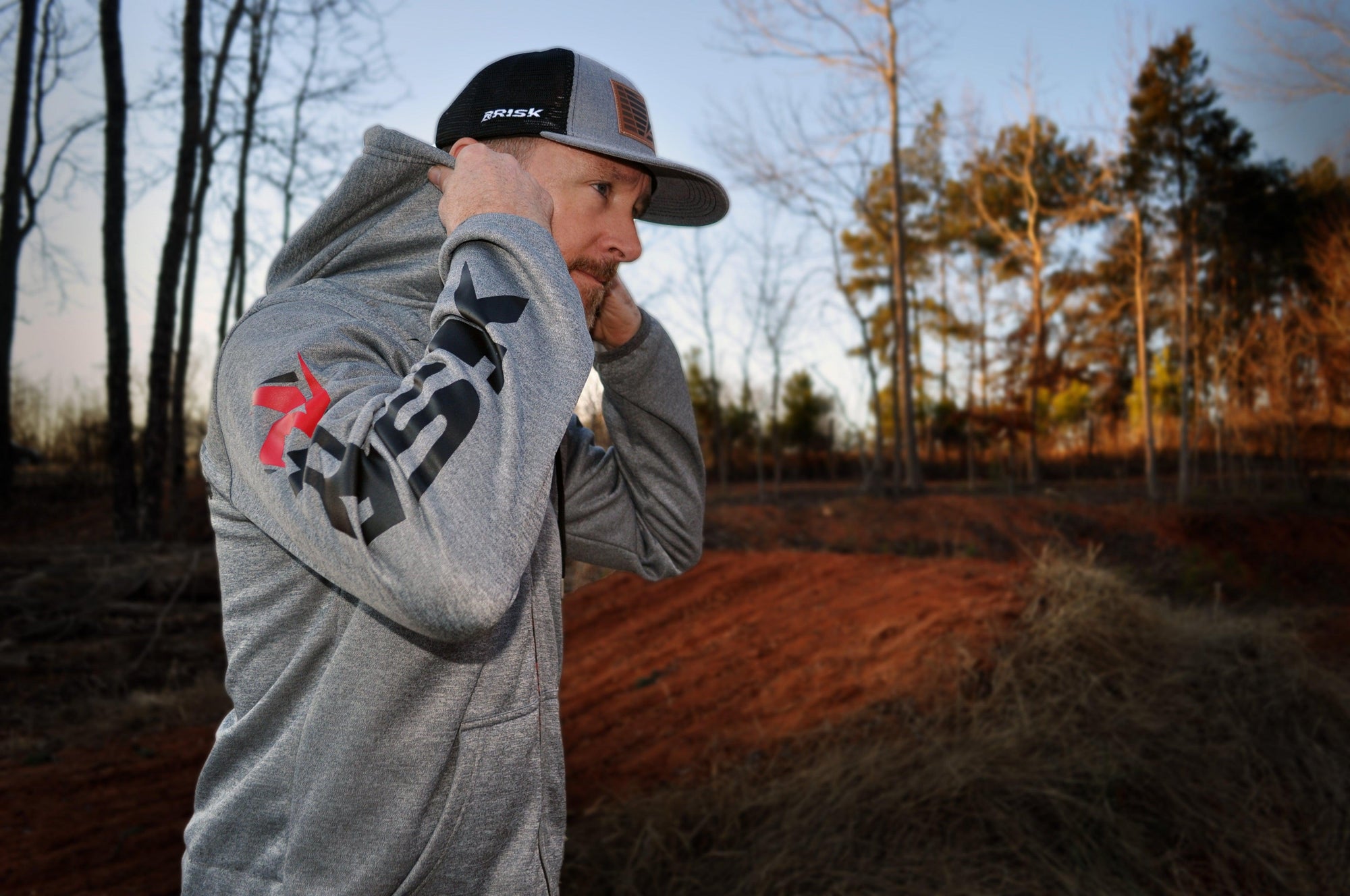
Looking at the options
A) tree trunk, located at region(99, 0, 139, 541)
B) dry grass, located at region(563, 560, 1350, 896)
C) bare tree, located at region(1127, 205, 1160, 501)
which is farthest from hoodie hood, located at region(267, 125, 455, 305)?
bare tree, located at region(1127, 205, 1160, 501)

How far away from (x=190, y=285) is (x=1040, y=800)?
1385cm

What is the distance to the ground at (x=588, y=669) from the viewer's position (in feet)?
11.3

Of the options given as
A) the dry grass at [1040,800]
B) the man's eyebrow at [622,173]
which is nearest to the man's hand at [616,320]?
the man's eyebrow at [622,173]

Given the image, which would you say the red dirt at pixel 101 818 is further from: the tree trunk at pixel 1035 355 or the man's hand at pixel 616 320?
the tree trunk at pixel 1035 355

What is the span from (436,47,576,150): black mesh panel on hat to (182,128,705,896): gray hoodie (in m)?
0.20

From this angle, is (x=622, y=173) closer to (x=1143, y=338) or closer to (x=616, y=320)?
(x=616, y=320)

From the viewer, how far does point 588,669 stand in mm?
5816

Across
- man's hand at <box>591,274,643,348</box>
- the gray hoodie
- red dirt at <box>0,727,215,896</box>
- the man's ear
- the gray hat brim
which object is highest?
the gray hat brim

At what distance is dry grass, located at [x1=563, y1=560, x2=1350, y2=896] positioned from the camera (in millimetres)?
2926

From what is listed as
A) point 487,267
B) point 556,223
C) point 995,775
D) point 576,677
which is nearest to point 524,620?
point 487,267

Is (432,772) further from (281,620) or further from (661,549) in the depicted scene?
(661,549)

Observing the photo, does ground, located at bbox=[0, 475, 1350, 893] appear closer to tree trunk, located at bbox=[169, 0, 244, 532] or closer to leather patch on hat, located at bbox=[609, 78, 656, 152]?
leather patch on hat, located at bbox=[609, 78, 656, 152]

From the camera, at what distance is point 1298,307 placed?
1708 cm

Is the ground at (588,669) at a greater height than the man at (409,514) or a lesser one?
lesser
